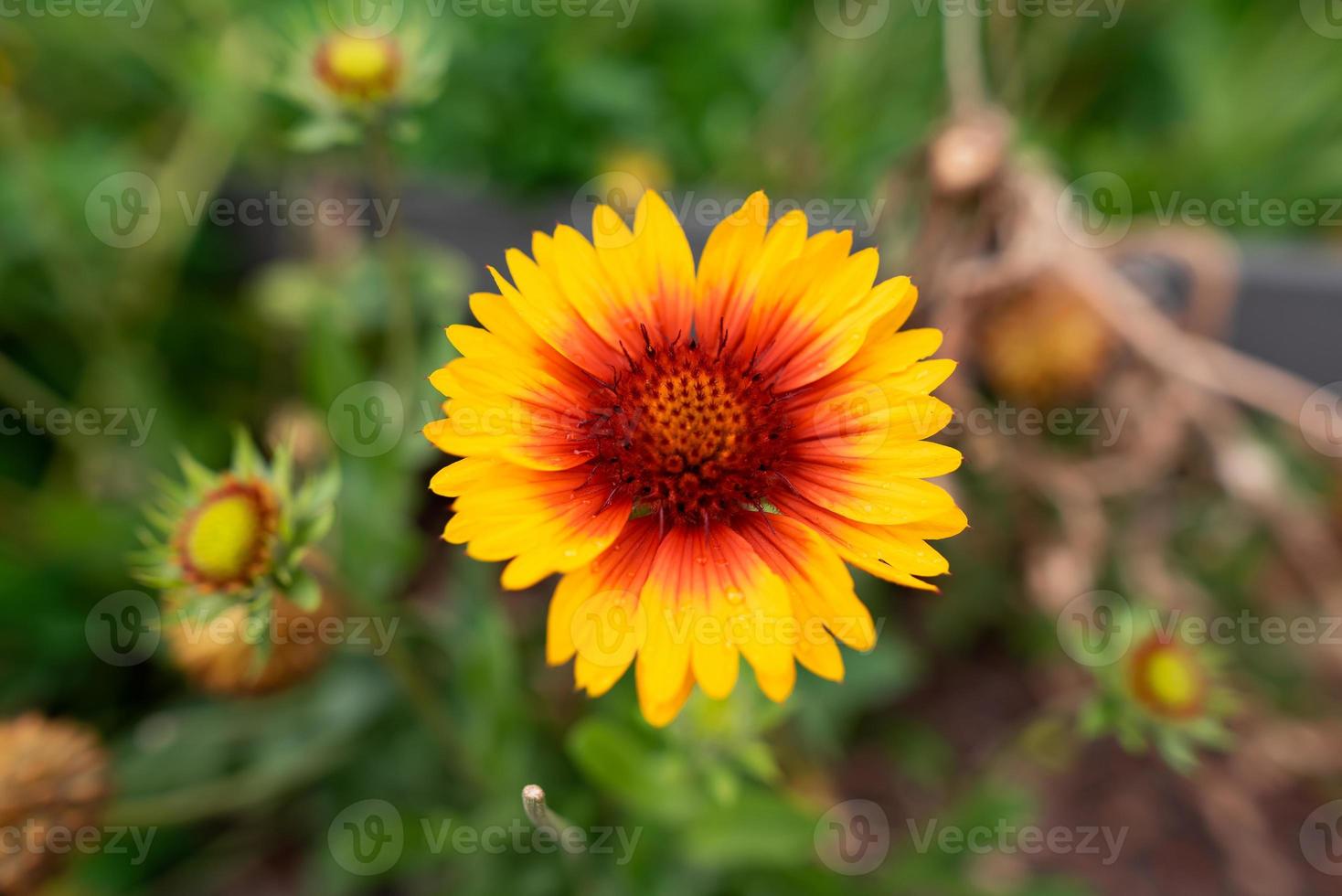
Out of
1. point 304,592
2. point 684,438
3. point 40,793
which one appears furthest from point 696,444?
point 40,793

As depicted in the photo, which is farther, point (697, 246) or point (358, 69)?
point (697, 246)

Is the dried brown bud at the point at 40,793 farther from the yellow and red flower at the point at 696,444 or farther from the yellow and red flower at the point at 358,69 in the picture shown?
the yellow and red flower at the point at 358,69

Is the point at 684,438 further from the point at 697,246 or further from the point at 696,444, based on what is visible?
the point at 697,246

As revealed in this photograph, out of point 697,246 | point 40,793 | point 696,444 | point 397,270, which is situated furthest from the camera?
point 697,246

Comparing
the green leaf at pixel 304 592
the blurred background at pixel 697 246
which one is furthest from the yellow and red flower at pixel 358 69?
the green leaf at pixel 304 592

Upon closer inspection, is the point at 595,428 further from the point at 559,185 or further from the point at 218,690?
the point at 559,185

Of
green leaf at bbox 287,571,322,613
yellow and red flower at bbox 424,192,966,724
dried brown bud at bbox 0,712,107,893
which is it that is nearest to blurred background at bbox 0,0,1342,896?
dried brown bud at bbox 0,712,107,893

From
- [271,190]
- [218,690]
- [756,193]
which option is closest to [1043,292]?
[756,193]
